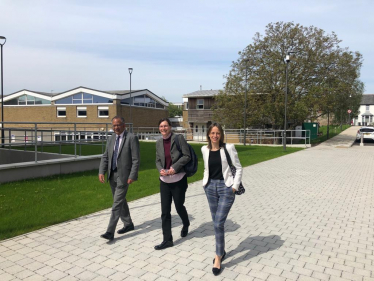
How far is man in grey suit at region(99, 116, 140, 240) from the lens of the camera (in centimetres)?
462

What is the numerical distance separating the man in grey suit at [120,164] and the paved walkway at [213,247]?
0.47m

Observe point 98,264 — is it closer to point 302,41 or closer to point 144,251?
point 144,251

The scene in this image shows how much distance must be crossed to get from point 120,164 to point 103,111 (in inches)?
1335

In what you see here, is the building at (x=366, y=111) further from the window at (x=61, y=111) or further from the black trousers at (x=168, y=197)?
the black trousers at (x=168, y=197)

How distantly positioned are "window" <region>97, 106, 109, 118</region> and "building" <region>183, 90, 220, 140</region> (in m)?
9.30

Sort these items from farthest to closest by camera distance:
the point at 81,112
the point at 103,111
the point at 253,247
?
1. the point at 81,112
2. the point at 103,111
3. the point at 253,247

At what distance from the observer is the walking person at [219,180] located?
380cm

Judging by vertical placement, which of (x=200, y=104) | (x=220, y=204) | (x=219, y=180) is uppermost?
(x=200, y=104)

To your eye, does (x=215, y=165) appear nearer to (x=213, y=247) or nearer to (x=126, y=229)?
(x=213, y=247)

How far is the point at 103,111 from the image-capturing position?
37188 mm

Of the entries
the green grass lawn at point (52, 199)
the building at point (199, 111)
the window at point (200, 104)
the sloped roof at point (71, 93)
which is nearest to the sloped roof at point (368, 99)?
the building at point (199, 111)

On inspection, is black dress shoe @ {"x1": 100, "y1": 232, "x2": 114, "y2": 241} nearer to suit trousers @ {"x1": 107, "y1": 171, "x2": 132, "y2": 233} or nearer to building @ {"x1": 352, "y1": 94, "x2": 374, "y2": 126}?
suit trousers @ {"x1": 107, "y1": 171, "x2": 132, "y2": 233}

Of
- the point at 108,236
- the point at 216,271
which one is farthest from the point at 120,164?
the point at 216,271

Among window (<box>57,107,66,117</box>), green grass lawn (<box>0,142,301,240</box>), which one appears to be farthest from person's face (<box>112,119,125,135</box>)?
window (<box>57,107,66,117</box>)
